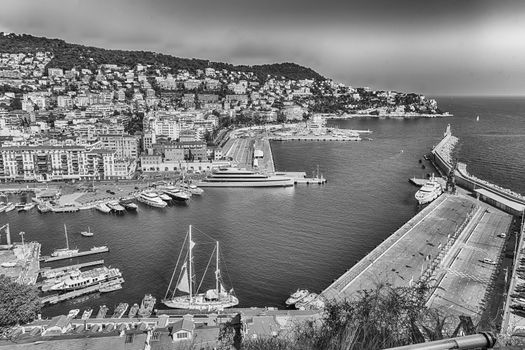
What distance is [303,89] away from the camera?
6141 centimetres

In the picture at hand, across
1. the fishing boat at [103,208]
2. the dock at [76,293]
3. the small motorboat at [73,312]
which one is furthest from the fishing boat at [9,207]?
the small motorboat at [73,312]

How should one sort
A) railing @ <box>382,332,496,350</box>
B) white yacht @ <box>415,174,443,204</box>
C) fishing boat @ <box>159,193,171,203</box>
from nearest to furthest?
1. railing @ <box>382,332,496,350</box>
2. white yacht @ <box>415,174,443,204</box>
3. fishing boat @ <box>159,193,171,203</box>

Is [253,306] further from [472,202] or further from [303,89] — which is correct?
[303,89]

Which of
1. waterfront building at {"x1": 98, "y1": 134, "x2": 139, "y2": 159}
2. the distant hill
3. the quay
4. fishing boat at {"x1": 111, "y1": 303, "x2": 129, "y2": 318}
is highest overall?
the distant hill

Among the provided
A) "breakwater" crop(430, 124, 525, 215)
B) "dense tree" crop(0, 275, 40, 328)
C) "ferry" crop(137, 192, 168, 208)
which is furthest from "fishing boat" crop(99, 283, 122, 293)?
"breakwater" crop(430, 124, 525, 215)

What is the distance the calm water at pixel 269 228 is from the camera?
864 cm

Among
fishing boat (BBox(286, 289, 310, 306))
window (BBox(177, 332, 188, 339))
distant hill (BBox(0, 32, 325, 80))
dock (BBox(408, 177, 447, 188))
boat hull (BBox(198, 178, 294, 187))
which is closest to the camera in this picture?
window (BBox(177, 332, 188, 339))

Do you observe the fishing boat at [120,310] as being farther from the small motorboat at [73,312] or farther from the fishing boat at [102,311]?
the small motorboat at [73,312]

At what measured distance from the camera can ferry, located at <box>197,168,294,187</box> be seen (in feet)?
56.5

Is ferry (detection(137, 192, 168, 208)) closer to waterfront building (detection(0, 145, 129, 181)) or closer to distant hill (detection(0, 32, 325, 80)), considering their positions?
waterfront building (detection(0, 145, 129, 181))

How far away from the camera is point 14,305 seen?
5.69m

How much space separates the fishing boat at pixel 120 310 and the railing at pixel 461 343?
22.9ft

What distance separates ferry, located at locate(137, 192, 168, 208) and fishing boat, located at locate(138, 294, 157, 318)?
674 cm

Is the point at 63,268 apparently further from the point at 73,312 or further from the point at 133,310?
the point at 133,310
